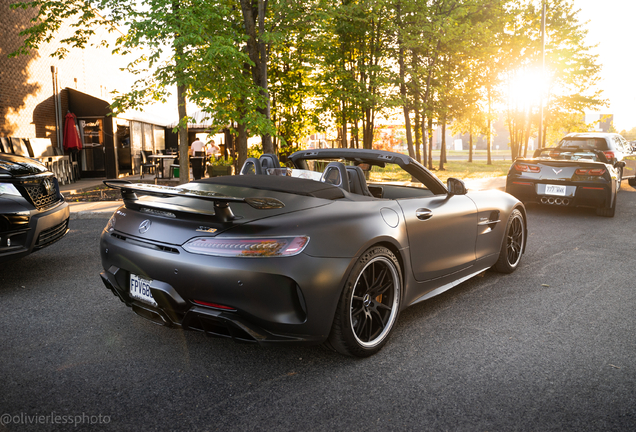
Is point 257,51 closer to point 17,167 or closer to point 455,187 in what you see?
point 17,167

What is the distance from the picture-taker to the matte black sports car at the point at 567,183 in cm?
924

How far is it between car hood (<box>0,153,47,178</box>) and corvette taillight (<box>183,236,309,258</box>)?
120 inches

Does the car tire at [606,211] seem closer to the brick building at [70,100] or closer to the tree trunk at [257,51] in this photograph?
the tree trunk at [257,51]

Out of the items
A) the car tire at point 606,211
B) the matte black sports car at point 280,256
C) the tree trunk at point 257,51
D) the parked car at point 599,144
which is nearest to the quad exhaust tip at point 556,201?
the car tire at point 606,211

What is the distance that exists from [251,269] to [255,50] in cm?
1176

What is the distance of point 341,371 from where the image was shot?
3.13 metres

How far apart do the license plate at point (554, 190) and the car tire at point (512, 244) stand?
4.40 metres

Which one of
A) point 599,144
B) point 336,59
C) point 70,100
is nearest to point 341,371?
point 599,144

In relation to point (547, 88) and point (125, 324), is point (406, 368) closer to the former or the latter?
point (125, 324)

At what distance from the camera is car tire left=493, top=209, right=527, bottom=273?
5246 mm

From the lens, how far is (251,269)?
278 centimetres

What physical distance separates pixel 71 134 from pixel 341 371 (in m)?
17.9

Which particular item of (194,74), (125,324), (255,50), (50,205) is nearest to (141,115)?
(255,50)

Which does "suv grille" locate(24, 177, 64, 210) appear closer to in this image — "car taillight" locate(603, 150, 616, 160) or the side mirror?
the side mirror
